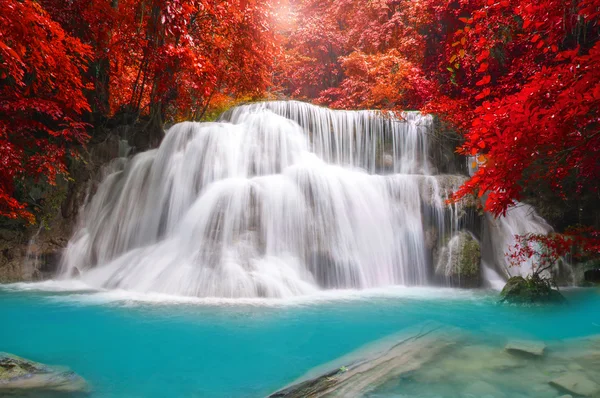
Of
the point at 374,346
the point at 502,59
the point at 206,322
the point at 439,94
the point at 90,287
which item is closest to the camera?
the point at 374,346

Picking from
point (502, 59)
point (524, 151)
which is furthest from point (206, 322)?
point (502, 59)

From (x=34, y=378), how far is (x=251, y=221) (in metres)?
4.82

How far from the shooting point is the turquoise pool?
11.2 feet

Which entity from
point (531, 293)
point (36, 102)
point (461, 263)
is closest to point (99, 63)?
point (36, 102)

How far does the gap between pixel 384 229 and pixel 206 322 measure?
16.4 feet

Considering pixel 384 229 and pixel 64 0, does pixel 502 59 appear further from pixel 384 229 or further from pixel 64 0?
pixel 64 0

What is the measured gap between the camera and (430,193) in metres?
8.80

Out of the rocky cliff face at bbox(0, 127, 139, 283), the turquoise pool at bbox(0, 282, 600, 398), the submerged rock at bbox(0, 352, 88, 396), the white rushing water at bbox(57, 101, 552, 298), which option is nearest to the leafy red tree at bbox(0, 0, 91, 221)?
the rocky cliff face at bbox(0, 127, 139, 283)

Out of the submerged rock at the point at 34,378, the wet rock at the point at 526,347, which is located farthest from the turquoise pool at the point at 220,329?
the wet rock at the point at 526,347

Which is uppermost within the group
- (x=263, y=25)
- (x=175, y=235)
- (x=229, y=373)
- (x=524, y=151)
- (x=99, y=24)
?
(x=263, y=25)

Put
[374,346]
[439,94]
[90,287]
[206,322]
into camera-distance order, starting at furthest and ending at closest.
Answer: [439,94] → [90,287] → [206,322] → [374,346]

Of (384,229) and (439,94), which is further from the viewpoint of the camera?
(439,94)

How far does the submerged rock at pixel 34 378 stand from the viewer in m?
2.96

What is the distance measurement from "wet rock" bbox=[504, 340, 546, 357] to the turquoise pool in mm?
314
